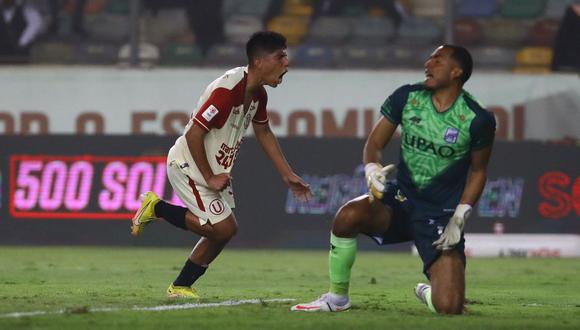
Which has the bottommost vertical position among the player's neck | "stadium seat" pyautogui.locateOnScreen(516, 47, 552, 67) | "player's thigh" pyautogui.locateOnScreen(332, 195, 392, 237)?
"stadium seat" pyautogui.locateOnScreen(516, 47, 552, 67)

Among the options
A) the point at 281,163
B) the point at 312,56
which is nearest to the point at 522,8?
the point at 312,56

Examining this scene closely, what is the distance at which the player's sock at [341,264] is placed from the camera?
9.05 meters

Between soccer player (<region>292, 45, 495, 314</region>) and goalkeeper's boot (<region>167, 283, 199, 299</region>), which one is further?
goalkeeper's boot (<region>167, 283, 199, 299</region>)

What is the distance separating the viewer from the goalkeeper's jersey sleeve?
9227 millimetres

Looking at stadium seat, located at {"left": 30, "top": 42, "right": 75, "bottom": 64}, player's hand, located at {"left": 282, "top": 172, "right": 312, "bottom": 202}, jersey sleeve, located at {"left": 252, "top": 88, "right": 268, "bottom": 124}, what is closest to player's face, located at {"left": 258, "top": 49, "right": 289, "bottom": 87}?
jersey sleeve, located at {"left": 252, "top": 88, "right": 268, "bottom": 124}

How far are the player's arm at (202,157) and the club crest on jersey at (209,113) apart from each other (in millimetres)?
84

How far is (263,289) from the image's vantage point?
463 inches

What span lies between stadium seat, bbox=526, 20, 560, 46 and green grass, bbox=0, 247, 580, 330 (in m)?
4.11

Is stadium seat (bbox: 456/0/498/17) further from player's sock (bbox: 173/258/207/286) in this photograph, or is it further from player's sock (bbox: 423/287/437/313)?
player's sock (bbox: 423/287/437/313)

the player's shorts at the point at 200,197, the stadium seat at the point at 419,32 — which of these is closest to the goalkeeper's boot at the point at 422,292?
the player's shorts at the point at 200,197

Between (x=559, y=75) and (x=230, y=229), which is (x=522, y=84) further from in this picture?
(x=230, y=229)

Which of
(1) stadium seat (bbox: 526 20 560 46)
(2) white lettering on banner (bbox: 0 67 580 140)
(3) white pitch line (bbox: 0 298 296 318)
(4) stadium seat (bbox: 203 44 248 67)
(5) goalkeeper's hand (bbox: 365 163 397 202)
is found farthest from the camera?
(1) stadium seat (bbox: 526 20 560 46)

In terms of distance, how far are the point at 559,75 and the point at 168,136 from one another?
5906mm

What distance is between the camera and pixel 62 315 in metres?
8.36
